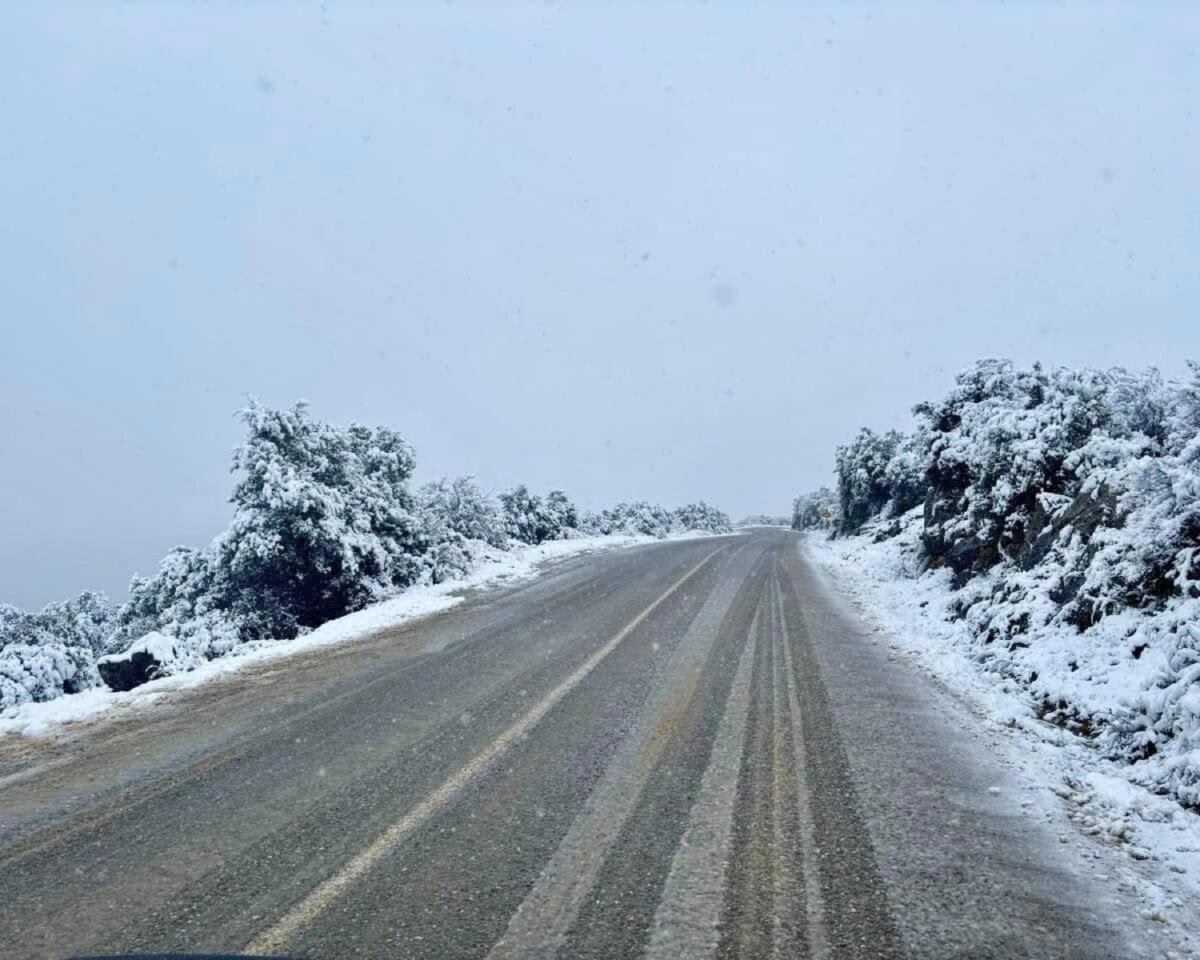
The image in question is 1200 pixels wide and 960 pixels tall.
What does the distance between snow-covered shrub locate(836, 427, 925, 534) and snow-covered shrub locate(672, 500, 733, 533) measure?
27679 mm

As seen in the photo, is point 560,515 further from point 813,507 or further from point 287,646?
point 813,507

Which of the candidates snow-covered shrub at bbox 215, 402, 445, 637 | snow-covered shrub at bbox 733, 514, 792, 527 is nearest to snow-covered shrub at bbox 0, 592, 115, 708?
snow-covered shrub at bbox 215, 402, 445, 637

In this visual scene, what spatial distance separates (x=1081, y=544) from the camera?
8992 millimetres

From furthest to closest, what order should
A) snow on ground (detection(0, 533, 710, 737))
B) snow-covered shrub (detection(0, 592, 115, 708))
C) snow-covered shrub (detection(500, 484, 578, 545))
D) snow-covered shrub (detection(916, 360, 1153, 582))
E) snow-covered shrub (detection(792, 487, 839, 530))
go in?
snow-covered shrub (detection(792, 487, 839, 530)) < snow-covered shrub (detection(500, 484, 578, 545)) < snow-covered shrub (detection(916, 360, 1153, 582)) < snow-covered shrub (detection(0, 592, 115, 708)) < snow on ground (detection(0, 533, 710, 737))

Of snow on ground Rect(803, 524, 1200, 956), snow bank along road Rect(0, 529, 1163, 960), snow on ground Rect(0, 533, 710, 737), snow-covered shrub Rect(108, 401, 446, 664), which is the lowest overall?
snow on ground Rect(803, 524, 1200, 956)

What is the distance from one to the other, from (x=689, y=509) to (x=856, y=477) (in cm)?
3817

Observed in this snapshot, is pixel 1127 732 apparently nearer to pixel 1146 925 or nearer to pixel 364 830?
pixel 1146 925

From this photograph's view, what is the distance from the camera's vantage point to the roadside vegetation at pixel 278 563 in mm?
12047

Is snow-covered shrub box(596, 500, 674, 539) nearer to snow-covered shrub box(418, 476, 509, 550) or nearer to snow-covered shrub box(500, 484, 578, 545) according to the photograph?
snow-covered shrub box(500, 484, 578, 545)

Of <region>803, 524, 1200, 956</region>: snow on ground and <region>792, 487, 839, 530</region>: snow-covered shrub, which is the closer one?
<region>803, 524, 1200, 956</region>: snow on ground

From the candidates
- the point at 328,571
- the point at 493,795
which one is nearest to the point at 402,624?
the point at 328,571

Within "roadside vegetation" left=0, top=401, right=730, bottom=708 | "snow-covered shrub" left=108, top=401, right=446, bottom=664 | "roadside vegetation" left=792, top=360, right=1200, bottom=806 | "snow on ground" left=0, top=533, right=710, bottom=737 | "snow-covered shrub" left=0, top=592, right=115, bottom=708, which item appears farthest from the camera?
"snow-covered shrub" left=108, top=401, right=446, bottom=664

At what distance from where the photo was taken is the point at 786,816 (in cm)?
425

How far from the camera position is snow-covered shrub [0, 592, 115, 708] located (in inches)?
392
